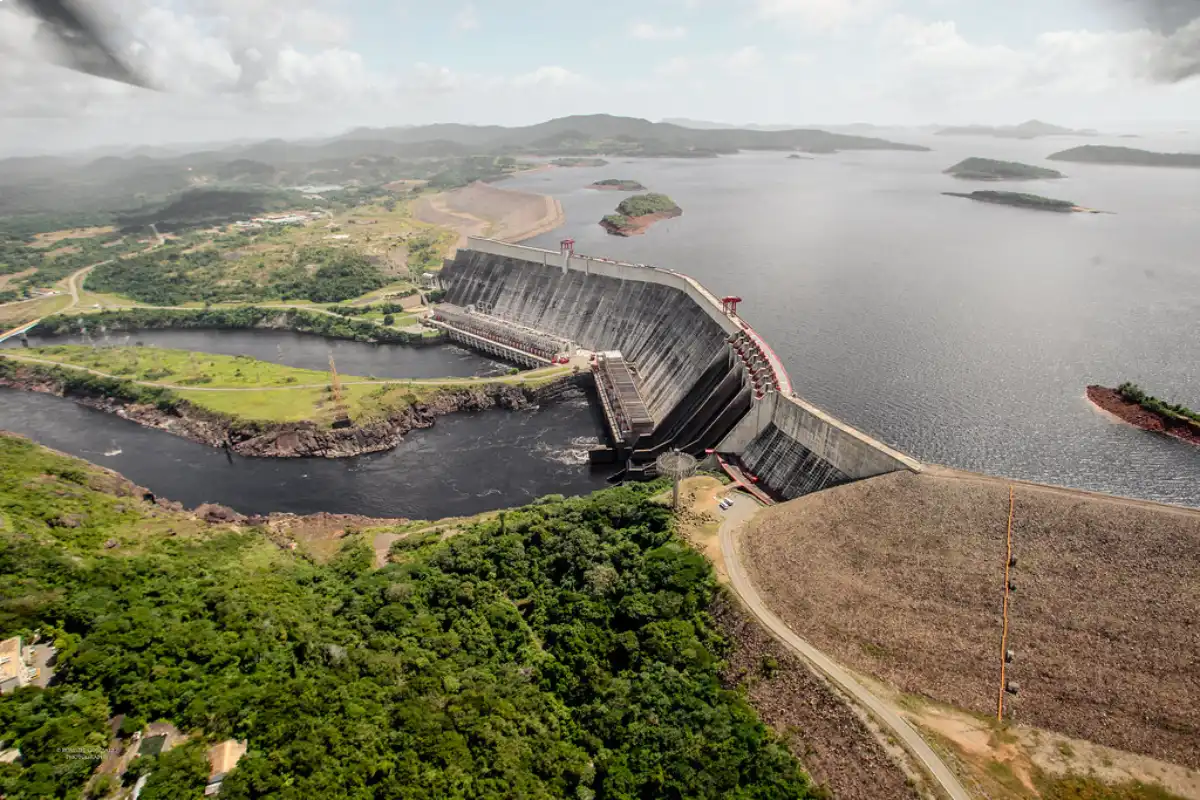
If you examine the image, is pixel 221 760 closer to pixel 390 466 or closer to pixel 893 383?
pixel 390 466

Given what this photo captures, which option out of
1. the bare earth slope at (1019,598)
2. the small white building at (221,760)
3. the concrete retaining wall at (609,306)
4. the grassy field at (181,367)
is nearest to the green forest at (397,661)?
the small white building at (221,760)

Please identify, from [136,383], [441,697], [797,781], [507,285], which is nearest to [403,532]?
[441,697]

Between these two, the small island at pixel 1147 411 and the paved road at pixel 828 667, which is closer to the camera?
the paved road at pixel 828 667

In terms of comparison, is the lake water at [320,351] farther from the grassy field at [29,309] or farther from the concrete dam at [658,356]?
the grassy field at [29,309]

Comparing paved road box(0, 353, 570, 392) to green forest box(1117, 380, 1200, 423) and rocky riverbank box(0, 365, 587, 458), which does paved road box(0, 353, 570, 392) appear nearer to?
rocky riverbank box(0, 365, 587, 458)

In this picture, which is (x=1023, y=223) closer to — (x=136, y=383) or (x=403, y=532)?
(x=403, y=532)

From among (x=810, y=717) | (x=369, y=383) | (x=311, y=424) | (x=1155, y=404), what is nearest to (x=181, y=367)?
(x=369, y=383)

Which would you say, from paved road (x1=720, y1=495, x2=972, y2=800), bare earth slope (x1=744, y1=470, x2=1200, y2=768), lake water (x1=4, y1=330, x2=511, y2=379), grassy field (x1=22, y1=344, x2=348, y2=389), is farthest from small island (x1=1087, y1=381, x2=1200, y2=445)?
grassy field (x1=22, y1=344, x2=348, y2=389)
